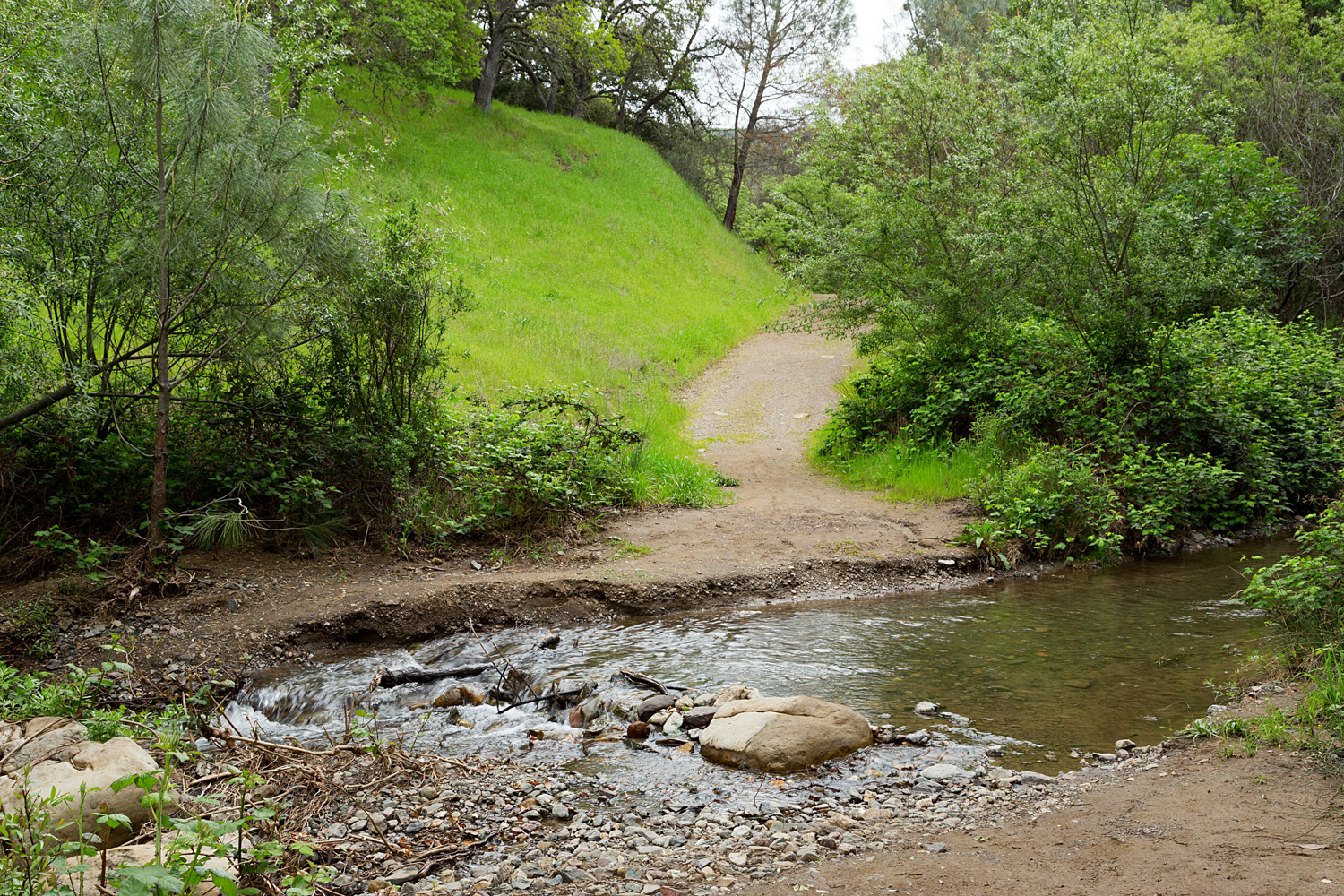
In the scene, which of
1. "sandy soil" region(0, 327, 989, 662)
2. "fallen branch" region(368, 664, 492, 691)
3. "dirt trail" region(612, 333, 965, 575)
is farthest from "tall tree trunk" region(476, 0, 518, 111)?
"fallen branch" region(368, 664, 492, 691)

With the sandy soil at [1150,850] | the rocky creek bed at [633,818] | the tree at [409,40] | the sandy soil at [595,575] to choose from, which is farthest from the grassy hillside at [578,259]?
the sandy soil at [1150,850]

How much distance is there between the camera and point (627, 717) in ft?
17.5

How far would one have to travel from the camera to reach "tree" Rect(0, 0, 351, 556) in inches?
250

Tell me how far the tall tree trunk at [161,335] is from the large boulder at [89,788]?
10.3ft

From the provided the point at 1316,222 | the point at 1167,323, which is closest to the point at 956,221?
the point at 1167,323

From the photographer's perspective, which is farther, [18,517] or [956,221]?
[956,221]

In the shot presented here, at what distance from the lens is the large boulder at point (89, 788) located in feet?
10.9

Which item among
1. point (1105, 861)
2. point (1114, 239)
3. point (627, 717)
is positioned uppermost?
point (1114, 239)

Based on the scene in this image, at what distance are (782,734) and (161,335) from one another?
18.1 feet

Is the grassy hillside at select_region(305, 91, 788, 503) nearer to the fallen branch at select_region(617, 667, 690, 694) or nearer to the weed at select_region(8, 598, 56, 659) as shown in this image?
the weed at select_region(8, 598, 56, 659)

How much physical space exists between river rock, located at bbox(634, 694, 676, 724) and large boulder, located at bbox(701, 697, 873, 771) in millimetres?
442

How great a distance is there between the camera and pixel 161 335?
6.54 metres

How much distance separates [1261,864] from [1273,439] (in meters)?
9.64

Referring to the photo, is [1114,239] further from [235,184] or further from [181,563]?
[181,563]
